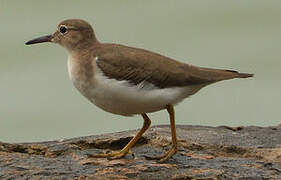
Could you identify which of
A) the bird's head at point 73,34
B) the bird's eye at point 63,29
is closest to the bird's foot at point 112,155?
the bird's head at point 73,34

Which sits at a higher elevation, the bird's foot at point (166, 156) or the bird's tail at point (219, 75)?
the bird's tail at point (219, 75)

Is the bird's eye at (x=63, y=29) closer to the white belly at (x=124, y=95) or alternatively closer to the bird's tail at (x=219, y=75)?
the white belly at (x=124, y=95)

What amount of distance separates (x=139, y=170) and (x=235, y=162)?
3.77ft

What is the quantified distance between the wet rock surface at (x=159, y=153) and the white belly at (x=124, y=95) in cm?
57

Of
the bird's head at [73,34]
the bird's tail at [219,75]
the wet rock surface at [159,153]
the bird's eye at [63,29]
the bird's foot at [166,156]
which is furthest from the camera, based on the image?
the bird's eye at [63,29]

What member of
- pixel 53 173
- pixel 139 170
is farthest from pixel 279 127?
pixel 53 173

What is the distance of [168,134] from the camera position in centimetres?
793

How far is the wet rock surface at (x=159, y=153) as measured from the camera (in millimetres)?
6344

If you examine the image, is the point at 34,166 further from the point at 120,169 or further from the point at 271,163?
the point at 271,163

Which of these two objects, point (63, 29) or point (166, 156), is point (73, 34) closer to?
point (63, 29)

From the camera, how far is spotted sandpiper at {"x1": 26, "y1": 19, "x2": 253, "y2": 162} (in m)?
6.94

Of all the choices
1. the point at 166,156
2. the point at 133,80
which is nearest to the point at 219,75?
the point at 133,80

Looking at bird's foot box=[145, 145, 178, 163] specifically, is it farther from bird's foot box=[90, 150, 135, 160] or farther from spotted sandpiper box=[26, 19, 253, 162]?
bird's foot box=[90, 150, 135, 160]

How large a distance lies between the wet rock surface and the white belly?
0.57m
